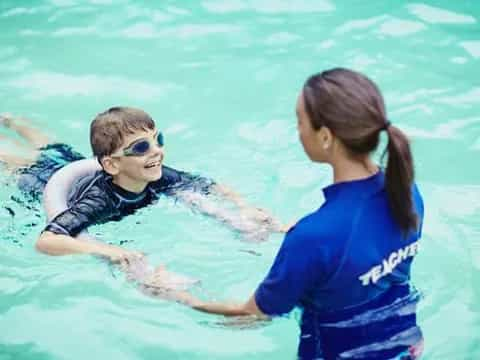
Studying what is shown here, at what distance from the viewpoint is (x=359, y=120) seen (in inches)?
101

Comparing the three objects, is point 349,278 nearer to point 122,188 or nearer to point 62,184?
point 122,188

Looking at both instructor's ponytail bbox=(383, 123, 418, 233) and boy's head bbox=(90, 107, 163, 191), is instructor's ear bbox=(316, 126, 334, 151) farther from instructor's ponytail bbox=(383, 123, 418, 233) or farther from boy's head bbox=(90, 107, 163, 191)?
boy's head bbox=(90, 107, 163, 191)

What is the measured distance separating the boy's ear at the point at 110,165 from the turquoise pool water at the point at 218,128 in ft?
1.43

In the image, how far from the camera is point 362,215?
8.86 feet

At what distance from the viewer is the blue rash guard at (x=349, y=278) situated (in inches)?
105

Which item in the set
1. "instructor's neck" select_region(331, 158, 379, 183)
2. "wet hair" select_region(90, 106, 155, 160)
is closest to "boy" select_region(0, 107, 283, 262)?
"wet hair" select_region(90, 106, 155, 160)

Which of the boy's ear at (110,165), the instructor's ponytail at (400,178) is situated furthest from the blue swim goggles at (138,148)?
the instructor's ponytail at (400,178)

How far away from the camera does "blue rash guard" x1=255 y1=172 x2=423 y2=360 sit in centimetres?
267

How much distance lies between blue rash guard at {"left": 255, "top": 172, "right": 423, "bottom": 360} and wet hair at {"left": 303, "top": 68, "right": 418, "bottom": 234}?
0.09m

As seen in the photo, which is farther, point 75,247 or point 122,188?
point 122,188

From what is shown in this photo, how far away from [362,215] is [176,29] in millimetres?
5903

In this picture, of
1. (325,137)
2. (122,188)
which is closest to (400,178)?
(325,137)

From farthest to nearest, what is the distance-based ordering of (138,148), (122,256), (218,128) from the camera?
(218,128)
(138,148)
(122,256)

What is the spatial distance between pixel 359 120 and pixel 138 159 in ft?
6.98
